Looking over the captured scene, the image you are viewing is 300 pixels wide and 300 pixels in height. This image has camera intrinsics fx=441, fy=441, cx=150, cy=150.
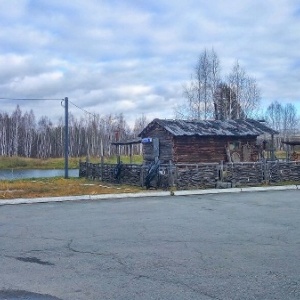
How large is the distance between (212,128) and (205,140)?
1107mm

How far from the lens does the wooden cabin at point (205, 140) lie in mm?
27938

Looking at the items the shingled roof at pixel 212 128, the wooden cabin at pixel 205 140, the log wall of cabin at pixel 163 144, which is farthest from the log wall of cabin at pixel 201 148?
the log wall of cabin at pixel 163 144

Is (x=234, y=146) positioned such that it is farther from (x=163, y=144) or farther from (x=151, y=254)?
(x=151, y=254)

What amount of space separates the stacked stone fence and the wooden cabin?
4.56m

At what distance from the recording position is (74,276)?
5.78 meters

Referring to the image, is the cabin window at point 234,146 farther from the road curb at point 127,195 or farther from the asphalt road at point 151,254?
the asphalt road at point 151,254

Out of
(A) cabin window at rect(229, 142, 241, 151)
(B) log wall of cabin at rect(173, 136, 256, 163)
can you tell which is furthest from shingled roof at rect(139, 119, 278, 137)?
(A) cabin window at rect(229, 142, 241, 151)

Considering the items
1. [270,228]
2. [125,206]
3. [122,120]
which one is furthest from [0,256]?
[122,120]

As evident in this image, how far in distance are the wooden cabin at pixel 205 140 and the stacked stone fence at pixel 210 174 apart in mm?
4556

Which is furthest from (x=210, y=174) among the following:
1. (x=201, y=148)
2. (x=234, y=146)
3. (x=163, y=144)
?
(x=234, y=146)

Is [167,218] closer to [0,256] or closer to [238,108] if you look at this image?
[0,256]

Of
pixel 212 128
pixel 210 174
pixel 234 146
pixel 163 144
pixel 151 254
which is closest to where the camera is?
pixel 151 254

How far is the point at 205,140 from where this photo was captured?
93.7 feet

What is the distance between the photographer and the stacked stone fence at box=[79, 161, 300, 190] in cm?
2119
